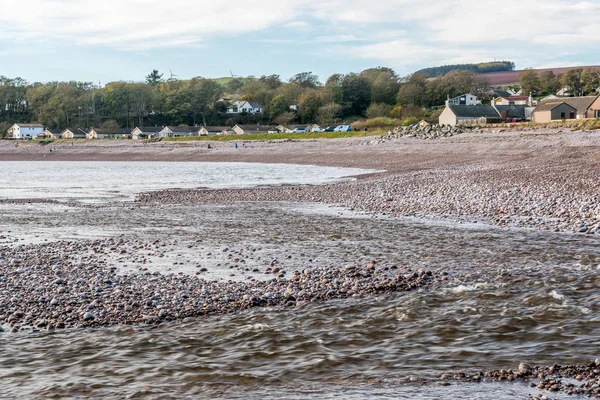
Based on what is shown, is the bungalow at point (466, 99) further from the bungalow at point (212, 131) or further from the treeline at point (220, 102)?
the bungalow at point (212, 131)

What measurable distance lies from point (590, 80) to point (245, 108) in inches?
3285

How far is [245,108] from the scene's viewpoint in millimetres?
173125

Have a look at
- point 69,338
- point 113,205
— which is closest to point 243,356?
point 69,338

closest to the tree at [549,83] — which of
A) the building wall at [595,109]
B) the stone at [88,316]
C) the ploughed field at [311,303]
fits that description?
the building wall at [595,109]

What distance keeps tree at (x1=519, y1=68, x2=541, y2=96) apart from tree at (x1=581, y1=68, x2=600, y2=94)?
696 inches

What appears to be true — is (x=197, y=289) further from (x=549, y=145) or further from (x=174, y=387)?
(x=549, y=145)

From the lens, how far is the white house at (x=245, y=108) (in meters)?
172

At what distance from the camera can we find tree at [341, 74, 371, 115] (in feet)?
497

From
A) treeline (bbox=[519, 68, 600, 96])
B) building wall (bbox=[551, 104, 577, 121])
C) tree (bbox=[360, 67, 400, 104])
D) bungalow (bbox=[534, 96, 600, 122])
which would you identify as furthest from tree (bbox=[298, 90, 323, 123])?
building wall (bbox=[551, 104, 577, 121])

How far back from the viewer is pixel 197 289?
12.3 meters

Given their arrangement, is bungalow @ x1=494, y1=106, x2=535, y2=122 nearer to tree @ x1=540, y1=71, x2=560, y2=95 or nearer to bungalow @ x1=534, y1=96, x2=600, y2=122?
bungalow @ x1=534, y1=96, x2=600, y2=122

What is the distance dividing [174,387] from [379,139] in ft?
242

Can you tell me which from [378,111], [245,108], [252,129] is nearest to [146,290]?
[378,111]

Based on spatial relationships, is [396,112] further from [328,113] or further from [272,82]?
[272,82]
